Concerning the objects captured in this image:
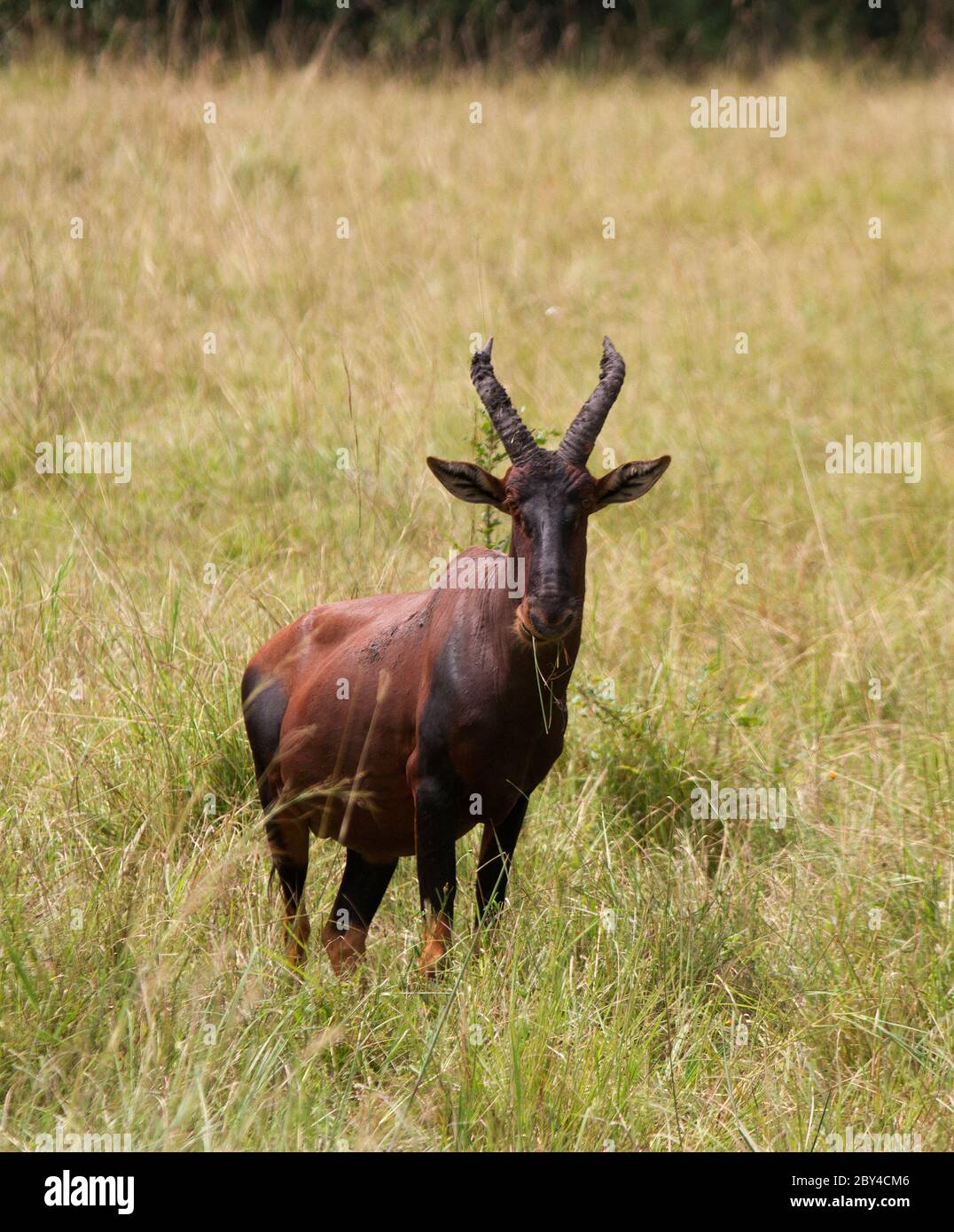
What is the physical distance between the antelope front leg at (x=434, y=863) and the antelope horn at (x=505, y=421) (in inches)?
38.7

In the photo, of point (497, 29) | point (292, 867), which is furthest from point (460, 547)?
point (497, 29)

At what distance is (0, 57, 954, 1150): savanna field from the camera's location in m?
4.26

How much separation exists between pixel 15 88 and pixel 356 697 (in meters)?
10.6

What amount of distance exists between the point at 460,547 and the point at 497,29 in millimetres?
12800

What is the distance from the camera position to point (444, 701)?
178 inches

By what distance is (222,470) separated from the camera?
28.1ft

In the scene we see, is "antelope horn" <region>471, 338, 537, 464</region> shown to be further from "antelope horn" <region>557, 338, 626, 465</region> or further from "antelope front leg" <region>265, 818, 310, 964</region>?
"antelope front leg" <region>265, 818, 310, 964</region>

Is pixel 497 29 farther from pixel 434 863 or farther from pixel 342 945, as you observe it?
pixel 434 863

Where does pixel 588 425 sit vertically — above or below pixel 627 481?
above

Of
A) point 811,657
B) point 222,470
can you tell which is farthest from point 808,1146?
point 222,470

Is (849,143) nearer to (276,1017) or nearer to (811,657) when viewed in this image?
(811,657)

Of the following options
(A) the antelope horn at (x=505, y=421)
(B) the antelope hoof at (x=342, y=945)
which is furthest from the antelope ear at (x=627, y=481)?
(B) the antelope hoof at (x=342, y=945)

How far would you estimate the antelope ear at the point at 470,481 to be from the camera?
4.42 m

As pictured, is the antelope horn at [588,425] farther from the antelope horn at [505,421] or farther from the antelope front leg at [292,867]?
the antelope front leg at [292,867]
